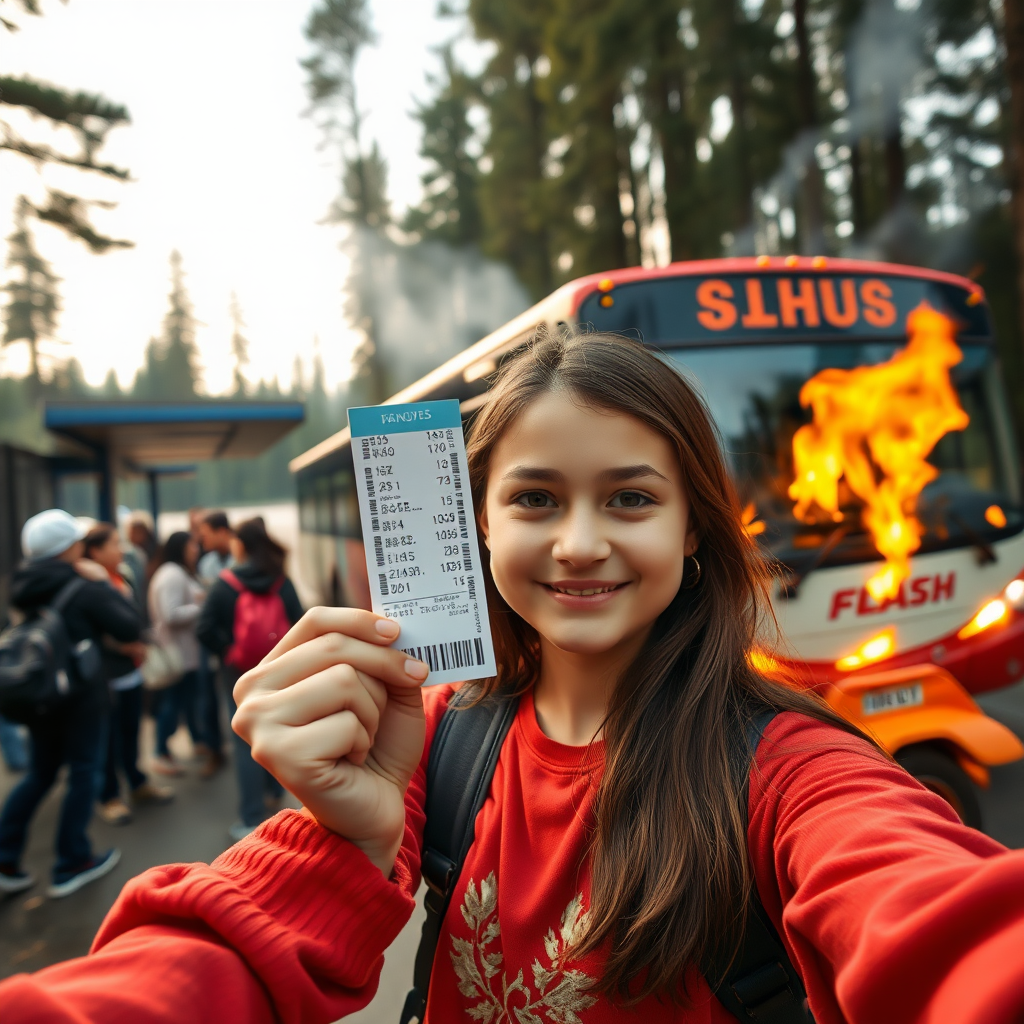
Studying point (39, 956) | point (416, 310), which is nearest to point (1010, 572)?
point (39, 956)

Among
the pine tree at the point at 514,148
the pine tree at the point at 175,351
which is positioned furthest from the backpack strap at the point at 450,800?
the pine tree at the point at 175,351

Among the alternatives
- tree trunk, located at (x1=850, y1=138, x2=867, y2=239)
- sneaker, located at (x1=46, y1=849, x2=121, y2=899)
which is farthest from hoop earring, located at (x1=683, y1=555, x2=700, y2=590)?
tree trunk, located at (x1=850, y1=138, x2=867, y2=239)

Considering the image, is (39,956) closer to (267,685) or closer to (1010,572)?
(267,685)

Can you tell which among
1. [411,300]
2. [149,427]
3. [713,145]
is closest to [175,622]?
[149,427]

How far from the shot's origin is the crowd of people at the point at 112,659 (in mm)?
4320

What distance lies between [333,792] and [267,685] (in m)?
0.17

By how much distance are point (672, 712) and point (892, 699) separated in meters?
2.90

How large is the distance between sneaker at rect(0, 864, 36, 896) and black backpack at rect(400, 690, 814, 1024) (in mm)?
4007

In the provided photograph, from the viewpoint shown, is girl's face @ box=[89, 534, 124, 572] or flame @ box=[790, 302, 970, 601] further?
girl's face @ box=[89, 534, 124, 572]

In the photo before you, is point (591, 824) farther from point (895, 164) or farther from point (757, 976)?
point (895, 164)

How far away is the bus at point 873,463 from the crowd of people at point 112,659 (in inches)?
92.3

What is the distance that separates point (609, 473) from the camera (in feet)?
3.98

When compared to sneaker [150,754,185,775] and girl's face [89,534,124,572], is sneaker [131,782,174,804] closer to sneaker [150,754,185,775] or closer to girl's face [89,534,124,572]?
sneaker [150,754,185,775]

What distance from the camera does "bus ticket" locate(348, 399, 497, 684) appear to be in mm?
1106
